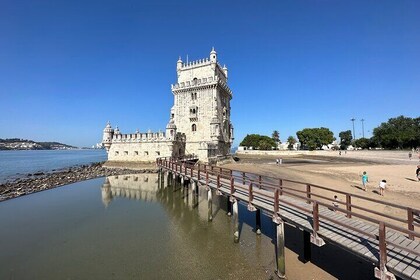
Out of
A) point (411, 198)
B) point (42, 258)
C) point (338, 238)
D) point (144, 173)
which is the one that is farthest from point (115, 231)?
point (144, 173)

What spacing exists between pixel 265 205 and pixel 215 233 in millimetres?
3804

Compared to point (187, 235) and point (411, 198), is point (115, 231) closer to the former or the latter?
point (187, 235)

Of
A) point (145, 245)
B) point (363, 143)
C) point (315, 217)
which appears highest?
point (363, 143)

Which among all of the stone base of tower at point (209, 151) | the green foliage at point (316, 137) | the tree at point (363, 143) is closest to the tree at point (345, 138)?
the tree at point (363, 143)

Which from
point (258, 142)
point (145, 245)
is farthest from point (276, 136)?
point (145, 245)

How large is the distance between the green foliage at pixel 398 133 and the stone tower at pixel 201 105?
60346 mm

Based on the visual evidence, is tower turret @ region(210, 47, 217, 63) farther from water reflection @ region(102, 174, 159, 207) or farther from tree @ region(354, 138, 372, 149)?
tree @ region(354, 138, 372, 149)

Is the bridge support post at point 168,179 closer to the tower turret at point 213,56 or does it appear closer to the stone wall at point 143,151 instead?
the stone wall at point 143,151

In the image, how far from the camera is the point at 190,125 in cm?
3847

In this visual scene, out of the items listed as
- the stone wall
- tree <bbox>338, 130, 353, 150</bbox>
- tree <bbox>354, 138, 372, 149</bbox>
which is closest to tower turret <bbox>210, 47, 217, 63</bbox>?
the stone wall

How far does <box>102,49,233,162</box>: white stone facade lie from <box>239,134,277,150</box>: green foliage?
55.6m

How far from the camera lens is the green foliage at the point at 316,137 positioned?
3172 inches

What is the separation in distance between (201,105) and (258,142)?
2548 inches

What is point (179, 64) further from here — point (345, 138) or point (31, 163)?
point (345, 138)
